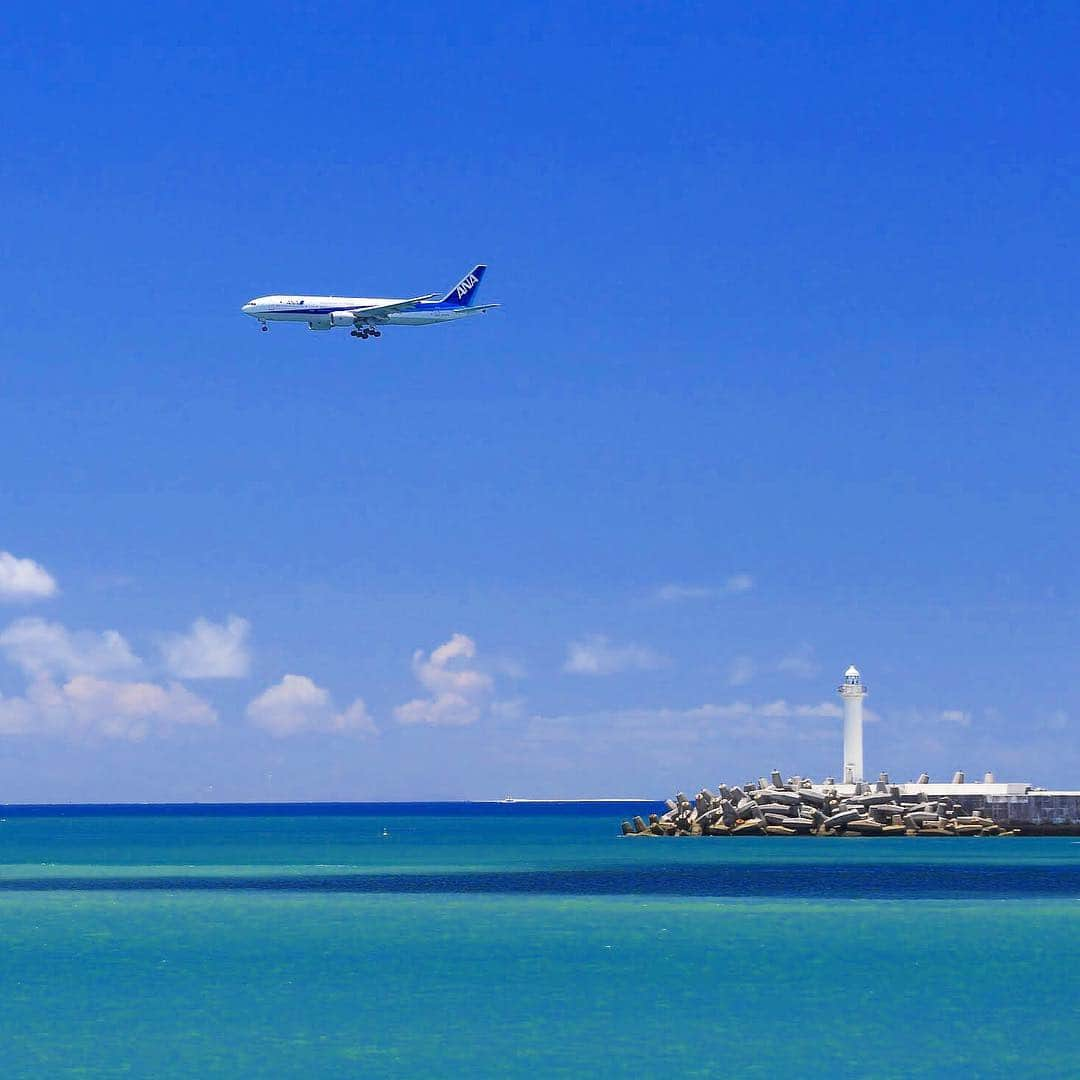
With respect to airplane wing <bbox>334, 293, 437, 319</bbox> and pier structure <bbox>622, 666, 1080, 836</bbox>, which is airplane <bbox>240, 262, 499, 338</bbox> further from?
pier structure <bbox>622, 666, 1080, 836</bbox>

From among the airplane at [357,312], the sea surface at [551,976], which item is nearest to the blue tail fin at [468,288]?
the airplane at [357,312]

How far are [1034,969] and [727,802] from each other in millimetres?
75202

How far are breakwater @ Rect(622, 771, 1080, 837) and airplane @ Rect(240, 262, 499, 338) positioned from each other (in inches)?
1339

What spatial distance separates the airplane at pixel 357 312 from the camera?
333 ft

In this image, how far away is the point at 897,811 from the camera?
11031 cm

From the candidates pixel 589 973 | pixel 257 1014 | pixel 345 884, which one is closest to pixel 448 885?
pixel 345 884

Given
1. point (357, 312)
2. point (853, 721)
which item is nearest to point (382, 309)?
point (357, 312)

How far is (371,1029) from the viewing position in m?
33.6

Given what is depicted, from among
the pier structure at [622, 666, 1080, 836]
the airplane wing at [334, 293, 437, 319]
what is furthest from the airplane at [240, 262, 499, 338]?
the pier structure at [622, 666, 1080, 836]

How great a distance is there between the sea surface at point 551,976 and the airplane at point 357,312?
115 feet

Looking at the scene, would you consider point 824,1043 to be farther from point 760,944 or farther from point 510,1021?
point 760,944

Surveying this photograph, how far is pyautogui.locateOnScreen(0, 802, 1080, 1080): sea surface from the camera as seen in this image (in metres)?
30.8

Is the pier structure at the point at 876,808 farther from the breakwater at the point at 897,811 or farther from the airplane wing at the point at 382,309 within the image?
the airplane wing at the point at 382,309

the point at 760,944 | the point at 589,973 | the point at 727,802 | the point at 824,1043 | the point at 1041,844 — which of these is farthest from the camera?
the point at 727,802
